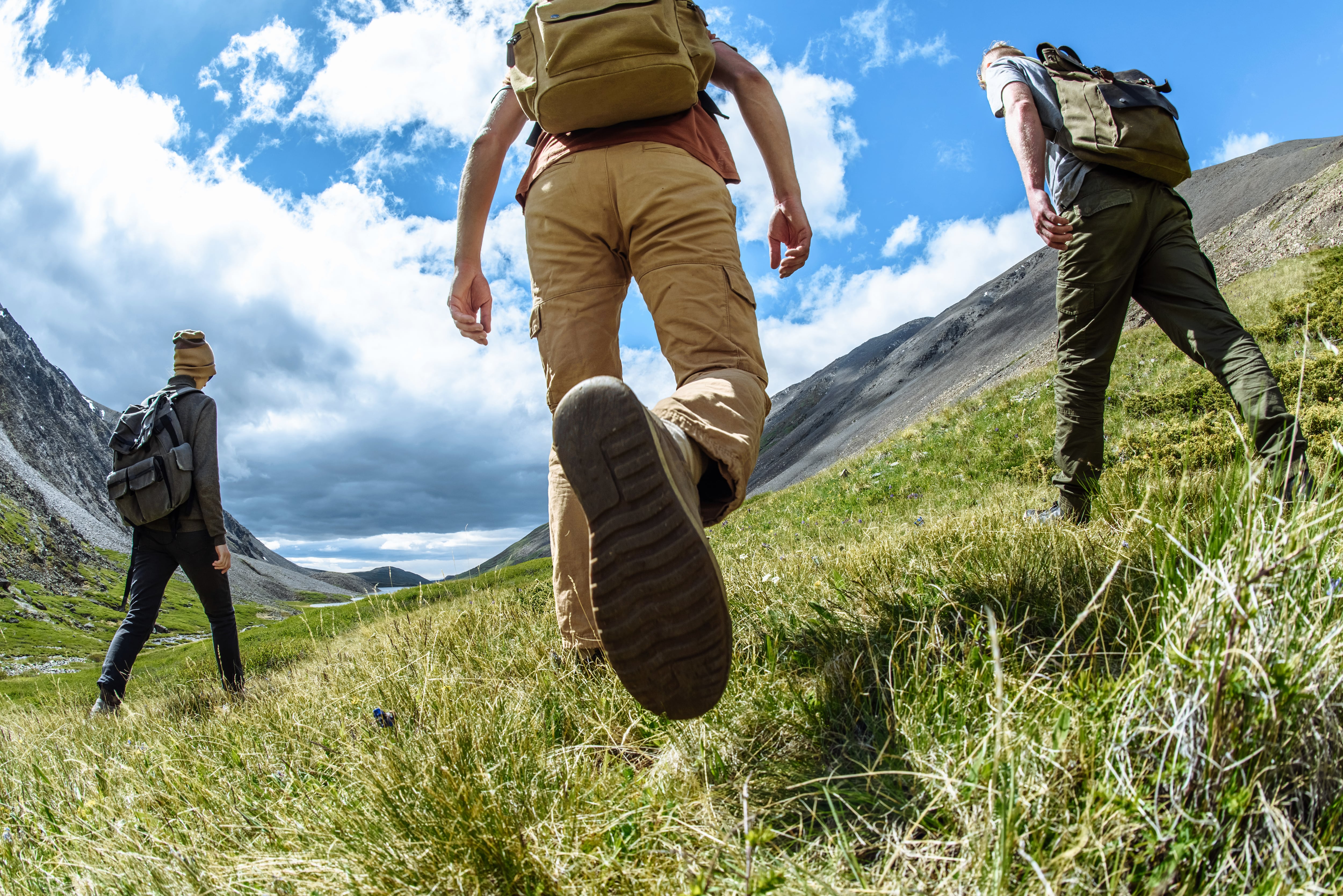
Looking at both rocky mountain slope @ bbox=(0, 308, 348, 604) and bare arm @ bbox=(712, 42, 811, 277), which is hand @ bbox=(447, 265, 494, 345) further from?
rocky mountain slope @ bbox=(0, 308, 348, 604)

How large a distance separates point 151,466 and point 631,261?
4844mm

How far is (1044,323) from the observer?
58344 mm

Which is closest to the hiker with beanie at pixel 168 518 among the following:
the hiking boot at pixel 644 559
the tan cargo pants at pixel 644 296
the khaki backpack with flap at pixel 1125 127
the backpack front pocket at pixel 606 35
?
the tan cargo pants at pixel 644 296

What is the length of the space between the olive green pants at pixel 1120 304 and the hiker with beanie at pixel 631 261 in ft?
5.97

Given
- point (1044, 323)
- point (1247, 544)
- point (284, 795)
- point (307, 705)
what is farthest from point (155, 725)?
point (1044, 323)

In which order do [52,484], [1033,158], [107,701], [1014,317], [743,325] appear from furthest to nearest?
[52,484], [1014,317], [107,701], [1033,158], [743,325]

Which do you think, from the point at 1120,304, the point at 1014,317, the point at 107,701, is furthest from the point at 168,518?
the point at 1014,317

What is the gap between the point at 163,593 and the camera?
5.54m

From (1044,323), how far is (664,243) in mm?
64706

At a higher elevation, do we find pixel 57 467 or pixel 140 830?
pixel 57 467

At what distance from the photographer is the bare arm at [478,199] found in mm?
3129

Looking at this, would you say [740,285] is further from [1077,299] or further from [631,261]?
[1077,299]

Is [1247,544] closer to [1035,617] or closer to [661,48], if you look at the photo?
[1035,617]

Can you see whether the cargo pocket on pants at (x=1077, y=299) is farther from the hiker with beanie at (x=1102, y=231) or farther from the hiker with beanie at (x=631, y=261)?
the hiker with beanie at (x=631, y=261)
